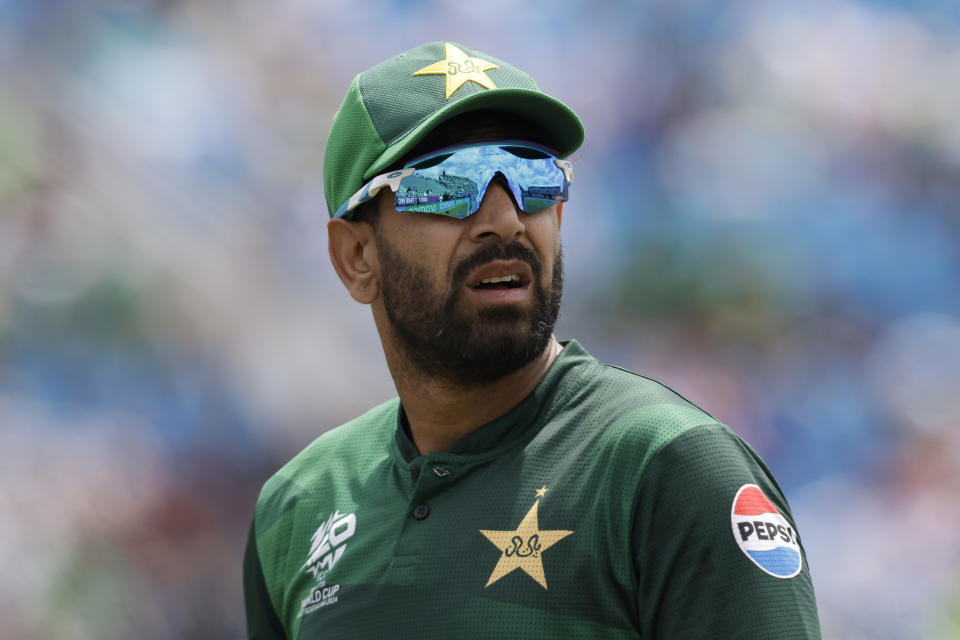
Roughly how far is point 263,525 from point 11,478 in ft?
9.82

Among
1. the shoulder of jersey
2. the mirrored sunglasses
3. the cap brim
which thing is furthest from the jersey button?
the cap brim

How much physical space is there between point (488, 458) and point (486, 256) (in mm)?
362

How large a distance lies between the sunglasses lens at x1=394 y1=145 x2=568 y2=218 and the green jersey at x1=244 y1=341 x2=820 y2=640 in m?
0.31

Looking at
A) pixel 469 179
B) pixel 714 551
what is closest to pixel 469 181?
pixel 469 179

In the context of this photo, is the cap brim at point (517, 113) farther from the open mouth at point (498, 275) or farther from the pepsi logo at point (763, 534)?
the pepsi logo at point (763, 534)

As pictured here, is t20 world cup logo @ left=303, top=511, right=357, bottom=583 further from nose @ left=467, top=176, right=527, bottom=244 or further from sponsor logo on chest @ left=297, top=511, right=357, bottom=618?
nose @ left=467, top=176, right=527, bottom=244

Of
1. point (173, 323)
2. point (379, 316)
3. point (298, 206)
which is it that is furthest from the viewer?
point (298, 206)

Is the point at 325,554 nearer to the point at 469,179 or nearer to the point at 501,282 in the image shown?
the point at 501,282

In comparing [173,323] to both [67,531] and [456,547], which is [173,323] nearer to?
[67,531]

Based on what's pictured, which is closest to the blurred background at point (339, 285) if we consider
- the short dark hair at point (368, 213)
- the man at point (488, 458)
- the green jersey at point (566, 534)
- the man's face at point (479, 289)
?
the man at point (488, 458)

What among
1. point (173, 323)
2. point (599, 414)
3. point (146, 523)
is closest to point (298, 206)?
point (173, 323)

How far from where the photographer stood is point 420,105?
2.00 metres

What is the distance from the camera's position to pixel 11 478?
476 cm

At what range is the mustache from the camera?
6.33 feet
